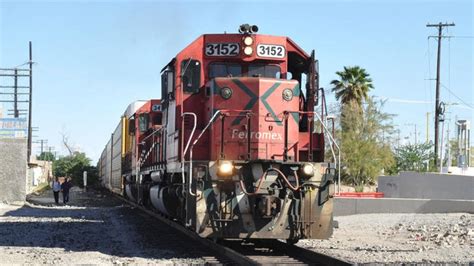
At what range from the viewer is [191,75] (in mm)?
11734

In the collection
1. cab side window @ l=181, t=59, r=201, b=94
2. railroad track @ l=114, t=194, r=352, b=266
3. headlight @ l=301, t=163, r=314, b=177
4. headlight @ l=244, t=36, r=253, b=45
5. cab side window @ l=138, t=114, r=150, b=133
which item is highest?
headlight @ l=244, t=36, r=253, b=45

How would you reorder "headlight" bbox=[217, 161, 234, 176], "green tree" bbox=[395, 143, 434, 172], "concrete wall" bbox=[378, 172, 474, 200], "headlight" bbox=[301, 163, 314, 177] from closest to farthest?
1. "headlight" bbox=[217, 161, 234, 176]
2. "headlight" bbox=[301, 163, 314, 177]
3. "concrete wall" bbox=[378, 172, 474, 200]
4. "green tree" bbox=[395, 143, 434, 172]

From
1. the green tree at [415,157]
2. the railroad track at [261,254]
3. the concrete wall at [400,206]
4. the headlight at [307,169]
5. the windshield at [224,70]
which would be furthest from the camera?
the green tree at [415,157]

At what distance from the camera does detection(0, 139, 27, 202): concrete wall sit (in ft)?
96.1

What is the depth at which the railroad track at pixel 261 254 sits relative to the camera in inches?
363

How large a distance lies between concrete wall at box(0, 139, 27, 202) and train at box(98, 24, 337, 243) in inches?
732

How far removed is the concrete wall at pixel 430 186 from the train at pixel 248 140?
20.2 m

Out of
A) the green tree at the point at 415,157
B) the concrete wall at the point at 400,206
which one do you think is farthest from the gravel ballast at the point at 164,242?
the green tree at the point at 415,157

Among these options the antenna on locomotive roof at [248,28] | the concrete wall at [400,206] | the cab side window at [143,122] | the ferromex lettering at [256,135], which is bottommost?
the concrete wall at [400,206]

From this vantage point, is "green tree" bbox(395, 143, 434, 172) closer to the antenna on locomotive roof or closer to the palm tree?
the palm tree

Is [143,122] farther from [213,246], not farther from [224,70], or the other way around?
[213,246]

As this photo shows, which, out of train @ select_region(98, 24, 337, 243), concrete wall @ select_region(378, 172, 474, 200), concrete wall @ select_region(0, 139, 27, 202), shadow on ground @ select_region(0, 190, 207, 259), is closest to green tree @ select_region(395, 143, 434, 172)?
concrete wall @ select_region(378, 172, 474, 200)

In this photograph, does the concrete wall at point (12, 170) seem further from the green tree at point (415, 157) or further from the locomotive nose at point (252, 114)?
the green tree at point (415, 157)

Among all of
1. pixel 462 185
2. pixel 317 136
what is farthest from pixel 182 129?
pixel 462 185
